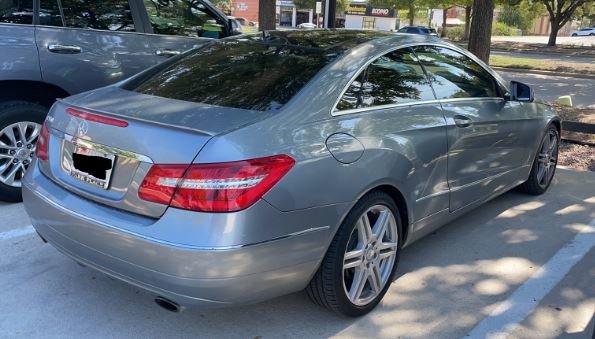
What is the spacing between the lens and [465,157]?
155 inches

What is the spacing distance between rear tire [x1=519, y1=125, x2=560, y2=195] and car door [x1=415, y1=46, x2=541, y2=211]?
466 mm

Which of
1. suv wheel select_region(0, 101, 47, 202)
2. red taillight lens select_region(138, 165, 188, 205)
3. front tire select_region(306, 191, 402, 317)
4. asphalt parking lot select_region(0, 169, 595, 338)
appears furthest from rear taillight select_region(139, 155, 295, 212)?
suv wheel select_region(0, 101, 47, 202)

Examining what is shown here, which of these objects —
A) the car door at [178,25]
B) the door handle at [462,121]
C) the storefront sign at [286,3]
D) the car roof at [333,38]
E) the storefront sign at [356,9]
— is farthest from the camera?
the storefront sign at [286,3]

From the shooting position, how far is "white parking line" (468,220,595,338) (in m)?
3.18

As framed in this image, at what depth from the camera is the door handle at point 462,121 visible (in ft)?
12.6

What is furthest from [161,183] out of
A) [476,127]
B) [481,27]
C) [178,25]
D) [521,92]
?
[481,27]

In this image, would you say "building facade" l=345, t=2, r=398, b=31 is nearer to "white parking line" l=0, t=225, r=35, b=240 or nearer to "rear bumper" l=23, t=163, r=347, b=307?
"white parking line" l=0, t=225, r=35, b=240

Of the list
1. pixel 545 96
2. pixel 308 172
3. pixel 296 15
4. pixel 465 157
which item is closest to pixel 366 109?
pixel 308 172

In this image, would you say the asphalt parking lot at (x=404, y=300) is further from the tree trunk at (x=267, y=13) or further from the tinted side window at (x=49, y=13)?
the tree trunk at (x=267, y=13)

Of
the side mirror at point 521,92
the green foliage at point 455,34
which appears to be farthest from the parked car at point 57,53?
the green foliage at point 455,34

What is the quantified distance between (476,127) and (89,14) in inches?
139

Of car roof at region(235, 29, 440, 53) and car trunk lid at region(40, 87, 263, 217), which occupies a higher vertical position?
car roof at region(235, 29, 440, 53)

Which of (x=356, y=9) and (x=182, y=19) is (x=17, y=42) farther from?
(x=356, y=9)

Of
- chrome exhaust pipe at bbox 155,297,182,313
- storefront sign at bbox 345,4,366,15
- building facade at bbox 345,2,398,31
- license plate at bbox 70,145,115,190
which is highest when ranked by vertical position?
storefront sign at bbox 345,4,366,15
